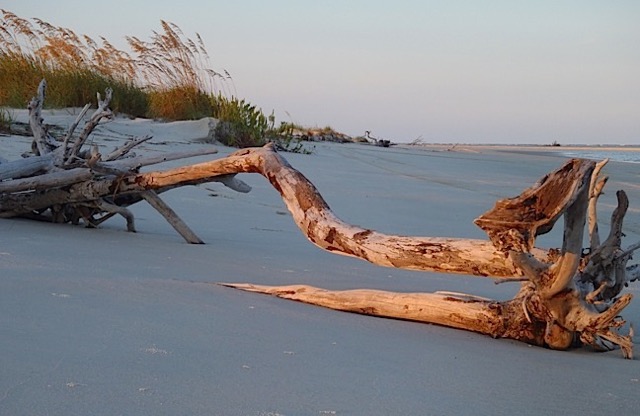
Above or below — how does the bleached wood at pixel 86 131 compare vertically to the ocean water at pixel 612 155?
above

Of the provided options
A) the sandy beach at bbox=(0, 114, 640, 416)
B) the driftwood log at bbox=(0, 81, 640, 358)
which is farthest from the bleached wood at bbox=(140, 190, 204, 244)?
the driftwood log at bbox=(0, 81, 640, 358)

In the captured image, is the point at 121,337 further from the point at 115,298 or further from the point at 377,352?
the point at 377,352

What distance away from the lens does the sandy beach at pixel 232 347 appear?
1.52m

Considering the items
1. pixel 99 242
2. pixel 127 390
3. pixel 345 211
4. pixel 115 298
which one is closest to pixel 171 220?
pixel 99 242

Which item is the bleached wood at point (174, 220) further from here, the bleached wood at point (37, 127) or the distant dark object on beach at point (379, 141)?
the distant dark object on beach at point (379, 141)

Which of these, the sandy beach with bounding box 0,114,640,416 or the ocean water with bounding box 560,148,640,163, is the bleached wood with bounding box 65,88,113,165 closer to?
the sandy beach with bounding box 0,114,640,416

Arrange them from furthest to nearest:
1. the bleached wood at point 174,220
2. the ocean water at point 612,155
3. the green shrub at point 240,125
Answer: the ocean water at point 612,155 → the green shrub at point 240,125 → the bleached wood at point 174,220

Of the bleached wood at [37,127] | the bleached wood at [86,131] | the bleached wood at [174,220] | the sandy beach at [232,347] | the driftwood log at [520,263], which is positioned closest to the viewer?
the sandy beach at [232,347]

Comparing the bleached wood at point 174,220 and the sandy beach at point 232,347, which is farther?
the bleached wood at point 174,220

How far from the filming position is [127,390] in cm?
150

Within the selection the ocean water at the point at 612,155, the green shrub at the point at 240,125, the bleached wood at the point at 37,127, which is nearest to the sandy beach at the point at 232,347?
the bleached wood at the point at 37,127

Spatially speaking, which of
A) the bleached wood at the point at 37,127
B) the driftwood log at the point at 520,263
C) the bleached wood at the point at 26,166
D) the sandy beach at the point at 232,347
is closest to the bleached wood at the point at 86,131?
the bleached wood at the point at 26,166

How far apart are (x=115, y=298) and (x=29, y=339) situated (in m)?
0.52

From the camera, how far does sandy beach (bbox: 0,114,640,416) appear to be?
1.52 m
